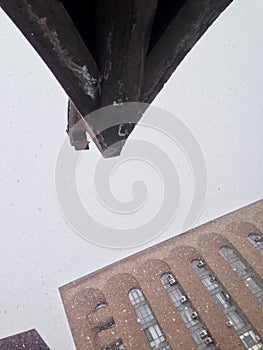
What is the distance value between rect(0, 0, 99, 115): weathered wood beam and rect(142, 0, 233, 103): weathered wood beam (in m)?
0.23

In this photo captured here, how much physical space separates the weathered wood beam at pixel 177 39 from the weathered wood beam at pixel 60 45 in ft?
0.77

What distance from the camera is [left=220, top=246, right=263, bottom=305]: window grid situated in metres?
15.2

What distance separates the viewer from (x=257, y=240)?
18.0 m

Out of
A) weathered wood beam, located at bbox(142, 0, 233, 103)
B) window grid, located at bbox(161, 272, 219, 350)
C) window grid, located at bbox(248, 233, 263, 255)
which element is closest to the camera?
weathered wood beam, located at bbox(142, 0, 233, 103)

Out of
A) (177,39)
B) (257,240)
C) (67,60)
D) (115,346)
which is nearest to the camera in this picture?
(67,60)

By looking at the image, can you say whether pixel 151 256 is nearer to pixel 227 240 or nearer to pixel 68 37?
pixel 227 240

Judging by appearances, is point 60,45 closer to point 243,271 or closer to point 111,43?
point 111,43

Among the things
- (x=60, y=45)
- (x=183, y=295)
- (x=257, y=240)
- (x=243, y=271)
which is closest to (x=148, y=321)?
(x=183, y=295)

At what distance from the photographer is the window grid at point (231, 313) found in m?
13.4

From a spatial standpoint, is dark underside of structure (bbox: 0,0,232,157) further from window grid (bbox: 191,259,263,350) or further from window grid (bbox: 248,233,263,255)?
window grid (bbox: 248,233,263,255)

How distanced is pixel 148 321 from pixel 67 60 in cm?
1593

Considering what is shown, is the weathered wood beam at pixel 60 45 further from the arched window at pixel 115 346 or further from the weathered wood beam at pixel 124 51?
the arched window at pixel 115 346

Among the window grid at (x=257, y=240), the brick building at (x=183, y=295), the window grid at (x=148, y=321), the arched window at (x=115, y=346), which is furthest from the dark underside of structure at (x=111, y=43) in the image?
the window grid at (x=257, y=240)

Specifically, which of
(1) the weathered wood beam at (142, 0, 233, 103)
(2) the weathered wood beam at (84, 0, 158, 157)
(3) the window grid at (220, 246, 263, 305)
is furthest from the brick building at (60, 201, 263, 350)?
(2) the weathered wood beam at (84, 0, 158, 157)
